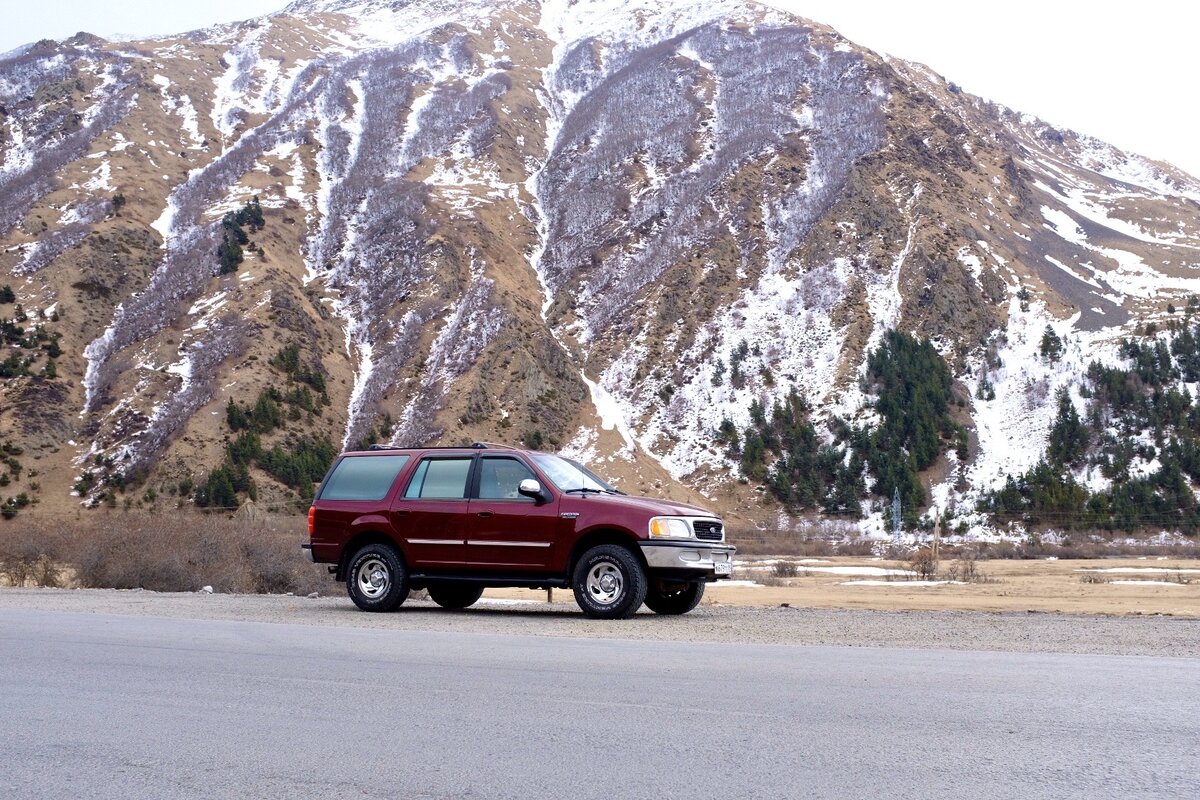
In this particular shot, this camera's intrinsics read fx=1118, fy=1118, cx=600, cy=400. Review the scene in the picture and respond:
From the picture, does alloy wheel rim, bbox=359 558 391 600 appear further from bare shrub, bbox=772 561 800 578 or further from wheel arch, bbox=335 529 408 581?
bare shrub, bbox=772 561 800 578

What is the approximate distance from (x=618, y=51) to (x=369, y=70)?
3189cm

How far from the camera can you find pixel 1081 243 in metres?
100

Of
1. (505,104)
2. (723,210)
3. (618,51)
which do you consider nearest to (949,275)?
(723,210)

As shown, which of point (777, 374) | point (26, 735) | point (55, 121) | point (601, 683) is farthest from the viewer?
point (55, 121)

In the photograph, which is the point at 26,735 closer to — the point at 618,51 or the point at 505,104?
the point at 505,104

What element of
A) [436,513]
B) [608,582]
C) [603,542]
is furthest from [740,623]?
[436,513]

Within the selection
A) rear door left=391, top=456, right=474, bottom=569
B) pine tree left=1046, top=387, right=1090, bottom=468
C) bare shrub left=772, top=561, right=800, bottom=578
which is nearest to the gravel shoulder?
rear door left=391, top=456, right=474, bottom=569

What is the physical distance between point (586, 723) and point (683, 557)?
23.1ft

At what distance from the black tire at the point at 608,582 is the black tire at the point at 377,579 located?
2.48 meters

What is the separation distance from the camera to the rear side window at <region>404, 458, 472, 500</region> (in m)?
15.0

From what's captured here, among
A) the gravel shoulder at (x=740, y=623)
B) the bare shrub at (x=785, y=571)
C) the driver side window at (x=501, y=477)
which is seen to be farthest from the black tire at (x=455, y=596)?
the bare shrub at (x=785, y=571)

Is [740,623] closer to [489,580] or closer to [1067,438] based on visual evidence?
[489,580]

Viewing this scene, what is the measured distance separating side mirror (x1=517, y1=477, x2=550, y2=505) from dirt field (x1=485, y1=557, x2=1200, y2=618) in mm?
5887

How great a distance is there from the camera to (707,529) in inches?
→ 576
